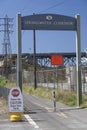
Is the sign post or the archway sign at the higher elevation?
the archway sign

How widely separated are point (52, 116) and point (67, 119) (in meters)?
1.52

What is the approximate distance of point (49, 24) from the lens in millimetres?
23641

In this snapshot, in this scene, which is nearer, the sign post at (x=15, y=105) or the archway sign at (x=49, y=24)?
the sign post at (x=15, y=105)

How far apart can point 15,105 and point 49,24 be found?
7.53 m

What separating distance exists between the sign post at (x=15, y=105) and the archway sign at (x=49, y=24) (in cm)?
533

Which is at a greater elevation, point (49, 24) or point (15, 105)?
point (49, 24)

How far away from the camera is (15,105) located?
685 inches

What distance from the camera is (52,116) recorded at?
60.6ft

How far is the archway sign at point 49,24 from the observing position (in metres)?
23.1

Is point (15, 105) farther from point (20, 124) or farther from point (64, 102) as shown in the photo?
point (64, 102)

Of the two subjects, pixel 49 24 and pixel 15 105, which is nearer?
pixel 15 105

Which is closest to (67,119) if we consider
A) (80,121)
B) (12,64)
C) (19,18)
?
(80,121)

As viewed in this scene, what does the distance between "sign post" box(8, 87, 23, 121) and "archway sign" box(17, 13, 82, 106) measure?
17.5 feet

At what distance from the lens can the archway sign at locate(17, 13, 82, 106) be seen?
23141 mm
